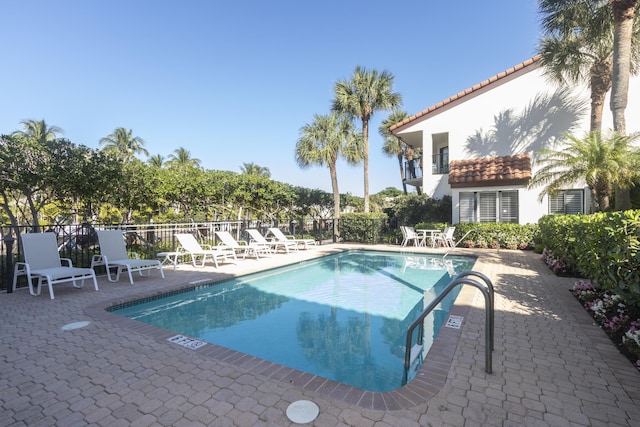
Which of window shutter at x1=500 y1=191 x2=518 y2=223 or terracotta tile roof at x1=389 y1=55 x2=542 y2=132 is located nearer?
window shutter at x1=500 y1=191 x2=518 y2=223

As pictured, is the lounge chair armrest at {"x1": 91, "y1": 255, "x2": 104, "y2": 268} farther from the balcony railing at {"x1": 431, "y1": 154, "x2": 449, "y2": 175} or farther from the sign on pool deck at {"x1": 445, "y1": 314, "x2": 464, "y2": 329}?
the balcony railing at {"x1": 431, "y1": 154, "x2": 449, "y2": 175}

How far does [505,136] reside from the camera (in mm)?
16969

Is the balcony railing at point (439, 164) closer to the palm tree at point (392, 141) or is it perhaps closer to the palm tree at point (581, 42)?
the palm tree at point (581, 42)

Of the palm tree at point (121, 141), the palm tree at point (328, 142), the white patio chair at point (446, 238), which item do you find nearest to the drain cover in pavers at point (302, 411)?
the white patio chair at point (446, 238)

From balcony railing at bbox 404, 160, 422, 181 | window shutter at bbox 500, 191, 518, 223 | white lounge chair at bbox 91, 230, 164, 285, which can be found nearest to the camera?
white lounge chair at bbox 91, 230, 164, 285

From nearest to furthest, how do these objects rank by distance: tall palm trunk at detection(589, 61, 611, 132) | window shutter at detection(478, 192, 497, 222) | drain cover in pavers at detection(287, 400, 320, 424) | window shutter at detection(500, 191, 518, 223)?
1. drain cover in pavers at detection(287, 400, 320, 424)
2. tall palm trunk at detection(589, 61, 611, 132)
3. window shutter at detection(500, 191, 518, 223)
4. window shutter at detection(478, 192, 497, 222)

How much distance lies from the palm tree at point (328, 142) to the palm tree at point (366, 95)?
871 mm

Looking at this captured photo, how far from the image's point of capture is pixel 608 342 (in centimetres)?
404

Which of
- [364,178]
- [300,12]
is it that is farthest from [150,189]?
[364,178]

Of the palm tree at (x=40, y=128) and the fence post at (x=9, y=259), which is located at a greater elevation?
the palm tree at (x=40, y=128)

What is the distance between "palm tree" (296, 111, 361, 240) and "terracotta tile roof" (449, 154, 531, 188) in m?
6.36

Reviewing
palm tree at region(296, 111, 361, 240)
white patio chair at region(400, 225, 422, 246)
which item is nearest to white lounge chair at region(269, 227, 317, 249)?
white patio chair at region(400, 225, 422, 246)

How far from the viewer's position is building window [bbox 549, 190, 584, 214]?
14969mm

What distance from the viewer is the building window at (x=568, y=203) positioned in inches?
589
